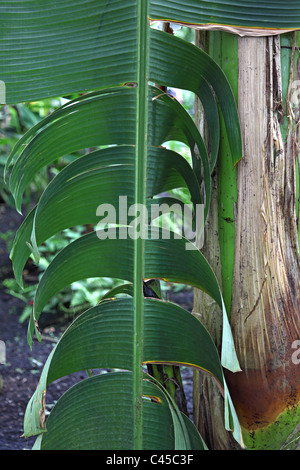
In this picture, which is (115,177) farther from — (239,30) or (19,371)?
(19,371)

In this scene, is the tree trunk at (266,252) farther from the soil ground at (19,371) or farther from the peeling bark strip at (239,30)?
the soil ground at (19,371)

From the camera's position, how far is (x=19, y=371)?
7.50 ft

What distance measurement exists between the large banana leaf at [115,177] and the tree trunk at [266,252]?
0.20 ft

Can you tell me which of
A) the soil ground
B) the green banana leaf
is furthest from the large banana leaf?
the soil ground

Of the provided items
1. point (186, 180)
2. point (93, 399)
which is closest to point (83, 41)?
point (186, 180)

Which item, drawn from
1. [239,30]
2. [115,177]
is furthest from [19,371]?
[239,30]

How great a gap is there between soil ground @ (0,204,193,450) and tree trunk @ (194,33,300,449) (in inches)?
31.4

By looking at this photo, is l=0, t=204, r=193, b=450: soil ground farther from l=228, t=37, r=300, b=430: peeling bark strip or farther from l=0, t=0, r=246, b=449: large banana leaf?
l=228, t=37, r=300, b=430: peeling bark strip

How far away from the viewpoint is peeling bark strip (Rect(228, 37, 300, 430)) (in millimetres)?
890

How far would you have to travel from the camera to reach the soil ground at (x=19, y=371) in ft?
5.82

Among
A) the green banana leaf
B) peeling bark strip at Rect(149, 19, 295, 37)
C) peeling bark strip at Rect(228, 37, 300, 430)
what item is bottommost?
peeling bark strip at Rect(228, 37, 300, 430)

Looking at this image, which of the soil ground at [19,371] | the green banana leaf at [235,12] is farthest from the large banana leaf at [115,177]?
the soil ground at [19,371]

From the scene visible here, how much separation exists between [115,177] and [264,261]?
1.02 ft

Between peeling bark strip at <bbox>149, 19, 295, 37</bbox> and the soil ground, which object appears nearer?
peeling bark strip at <bbox>149, 19, 295, 37</bbox>
